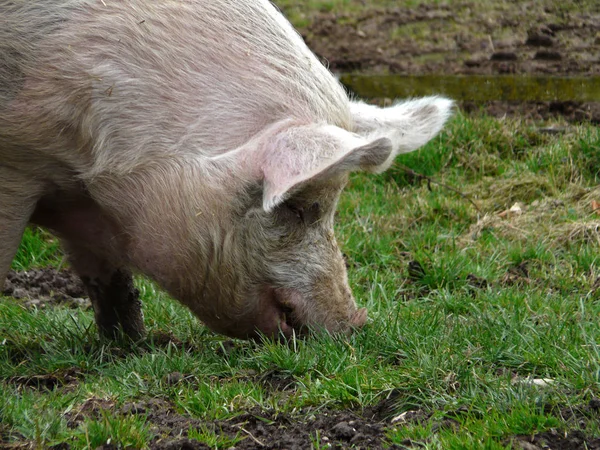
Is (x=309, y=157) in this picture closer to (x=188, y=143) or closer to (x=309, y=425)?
(x=188, y=143)

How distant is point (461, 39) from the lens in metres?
9.89

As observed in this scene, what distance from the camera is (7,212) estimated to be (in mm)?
4527

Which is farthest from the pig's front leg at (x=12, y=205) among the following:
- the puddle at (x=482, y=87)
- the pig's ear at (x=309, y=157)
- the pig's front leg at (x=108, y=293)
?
the puddle at (x=482, y=87)

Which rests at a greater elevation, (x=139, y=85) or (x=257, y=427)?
(x=139, y=85)

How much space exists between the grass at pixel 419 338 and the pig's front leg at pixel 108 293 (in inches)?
4.6

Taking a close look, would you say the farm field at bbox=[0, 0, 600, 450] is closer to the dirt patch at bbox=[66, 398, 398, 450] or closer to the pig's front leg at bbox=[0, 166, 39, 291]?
the dirt patch at bbox=[66, 398, 398, 450]

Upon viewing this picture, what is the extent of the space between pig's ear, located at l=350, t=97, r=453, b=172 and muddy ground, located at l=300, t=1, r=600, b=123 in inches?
123

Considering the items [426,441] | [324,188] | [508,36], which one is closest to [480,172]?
A: [508,36]

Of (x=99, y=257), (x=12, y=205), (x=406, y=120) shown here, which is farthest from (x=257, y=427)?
(x=406, y=120)

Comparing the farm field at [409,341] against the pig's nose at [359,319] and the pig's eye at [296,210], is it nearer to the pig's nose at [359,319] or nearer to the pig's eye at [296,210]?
the pig's nose at [359,319]

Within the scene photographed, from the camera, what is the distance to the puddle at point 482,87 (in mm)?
8352

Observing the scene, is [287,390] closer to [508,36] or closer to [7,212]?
[7,212]

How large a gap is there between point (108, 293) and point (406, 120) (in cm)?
176

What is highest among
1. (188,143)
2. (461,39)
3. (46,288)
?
(188,143)
